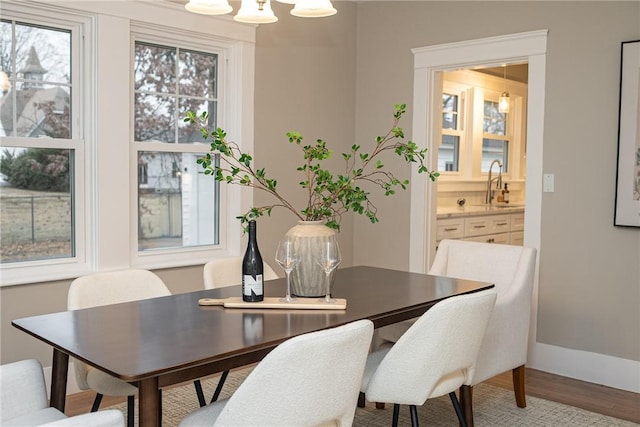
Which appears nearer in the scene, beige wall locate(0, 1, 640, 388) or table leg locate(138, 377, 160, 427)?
table leg locate(138, 377, 160, 427)

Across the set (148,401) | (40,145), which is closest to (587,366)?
(148,401)

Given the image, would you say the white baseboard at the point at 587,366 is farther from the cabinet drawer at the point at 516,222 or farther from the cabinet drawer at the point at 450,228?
the cabinet drawer at the point at 516,222

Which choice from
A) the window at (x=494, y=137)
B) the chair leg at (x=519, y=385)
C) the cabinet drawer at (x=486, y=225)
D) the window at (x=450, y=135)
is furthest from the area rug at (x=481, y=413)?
the window at (x=494, y=137)

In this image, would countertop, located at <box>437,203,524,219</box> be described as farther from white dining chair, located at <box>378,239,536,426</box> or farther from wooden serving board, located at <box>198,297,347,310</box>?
wooden serving board, located at <box>198,297,347,310</box>

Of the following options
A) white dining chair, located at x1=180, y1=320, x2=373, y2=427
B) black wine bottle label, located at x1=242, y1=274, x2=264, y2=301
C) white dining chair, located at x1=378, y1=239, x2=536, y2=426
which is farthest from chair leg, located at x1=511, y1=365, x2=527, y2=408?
white dining chair, located at x1=180, y1=320, x2=373, y2=427

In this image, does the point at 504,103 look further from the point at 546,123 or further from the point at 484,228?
the point at 546,123

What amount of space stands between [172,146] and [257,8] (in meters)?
1.68

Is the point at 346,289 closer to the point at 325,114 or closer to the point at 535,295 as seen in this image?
the point at 535,295

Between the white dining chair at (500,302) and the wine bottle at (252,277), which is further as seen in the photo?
the white dining chair at (500,302)

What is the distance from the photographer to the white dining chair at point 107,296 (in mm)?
2408

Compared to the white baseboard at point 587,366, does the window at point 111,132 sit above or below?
above

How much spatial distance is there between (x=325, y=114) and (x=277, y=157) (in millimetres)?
581

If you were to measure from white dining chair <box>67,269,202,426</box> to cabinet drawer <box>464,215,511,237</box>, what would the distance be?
321 cm

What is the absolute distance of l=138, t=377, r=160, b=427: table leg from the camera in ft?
5.43
